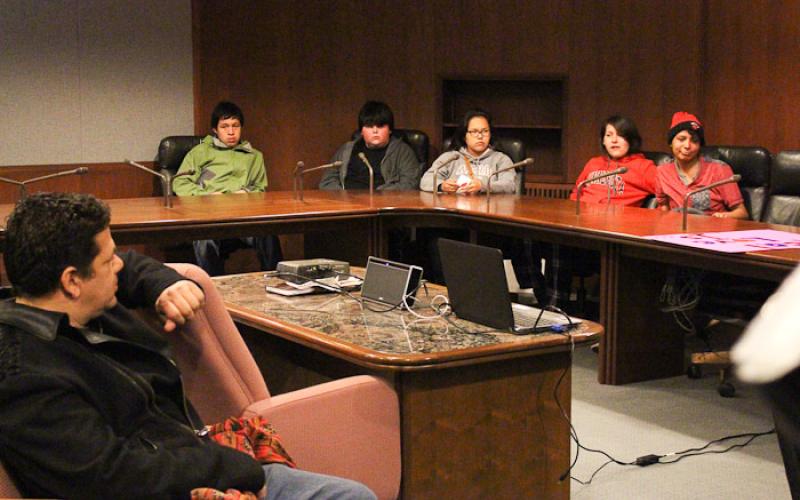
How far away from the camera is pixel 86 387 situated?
1.71 m

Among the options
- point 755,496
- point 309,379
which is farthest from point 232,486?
point 755,496

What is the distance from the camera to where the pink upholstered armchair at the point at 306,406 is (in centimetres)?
224

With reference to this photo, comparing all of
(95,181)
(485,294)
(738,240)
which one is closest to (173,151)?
(95,181)

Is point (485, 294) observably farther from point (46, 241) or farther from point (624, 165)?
point (624, 165)

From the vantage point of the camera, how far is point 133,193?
7.03 metres

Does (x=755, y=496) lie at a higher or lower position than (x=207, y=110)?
lower

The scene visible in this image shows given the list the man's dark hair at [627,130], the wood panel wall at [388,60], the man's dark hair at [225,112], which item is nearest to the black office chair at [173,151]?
the man's dark hair at [225,112]

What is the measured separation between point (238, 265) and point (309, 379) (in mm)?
4097

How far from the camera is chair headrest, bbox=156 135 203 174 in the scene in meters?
6.48

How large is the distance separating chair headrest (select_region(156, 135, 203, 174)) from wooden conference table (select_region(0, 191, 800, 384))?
49.8 inches

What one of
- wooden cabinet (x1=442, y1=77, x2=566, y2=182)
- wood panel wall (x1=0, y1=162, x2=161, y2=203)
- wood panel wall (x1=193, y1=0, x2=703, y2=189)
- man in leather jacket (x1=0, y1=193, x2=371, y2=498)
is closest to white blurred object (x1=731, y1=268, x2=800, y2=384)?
man in leather jacket (x1=0, y1=193, x2=371, y2=498)

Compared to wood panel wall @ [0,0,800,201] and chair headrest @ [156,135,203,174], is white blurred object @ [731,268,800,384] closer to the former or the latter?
wood panel wall @ [0,0,800,201]

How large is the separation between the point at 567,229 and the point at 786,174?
4.43 feet

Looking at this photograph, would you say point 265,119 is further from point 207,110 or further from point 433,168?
point 433,168
